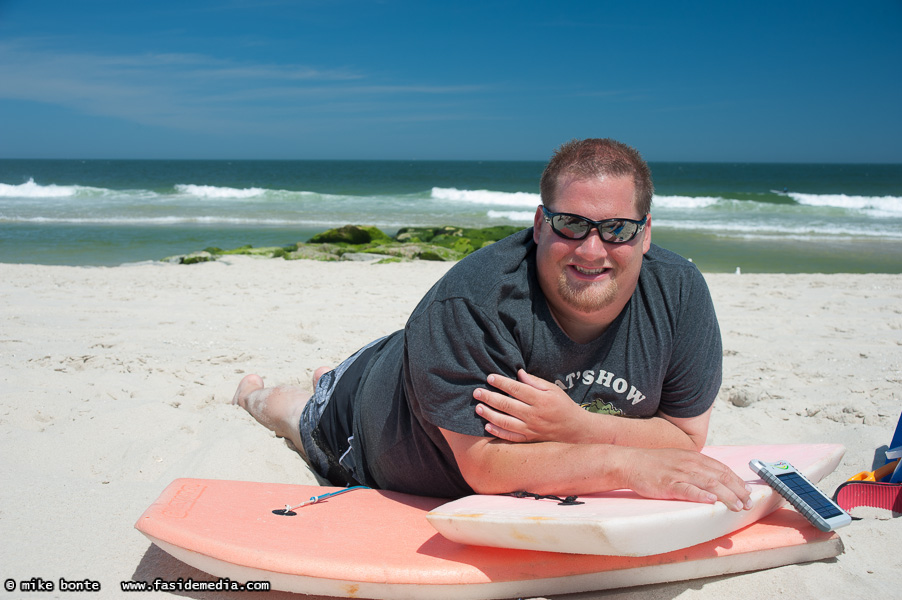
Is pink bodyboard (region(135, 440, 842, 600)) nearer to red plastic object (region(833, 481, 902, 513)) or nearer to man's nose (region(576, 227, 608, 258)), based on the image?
red plastic object (region(833, 481, 902, 513))

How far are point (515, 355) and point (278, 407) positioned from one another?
5.85 ft

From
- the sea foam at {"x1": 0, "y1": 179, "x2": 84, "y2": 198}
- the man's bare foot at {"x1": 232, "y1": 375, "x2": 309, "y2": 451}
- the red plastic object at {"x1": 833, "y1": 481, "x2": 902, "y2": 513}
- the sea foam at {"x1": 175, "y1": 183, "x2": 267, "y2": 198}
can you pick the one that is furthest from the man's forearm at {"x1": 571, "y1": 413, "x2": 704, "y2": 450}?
the sea foam at {"x1": 0, "y1": 179, "x2": 84, "y2": 198}

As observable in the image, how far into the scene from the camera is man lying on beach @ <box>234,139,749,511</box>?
2029 mm

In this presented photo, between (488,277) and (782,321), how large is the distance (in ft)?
15.8

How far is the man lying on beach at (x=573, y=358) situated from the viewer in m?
2.03

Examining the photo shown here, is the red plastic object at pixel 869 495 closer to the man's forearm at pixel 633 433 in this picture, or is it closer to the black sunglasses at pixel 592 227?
the man's forearm at pixel 633 433

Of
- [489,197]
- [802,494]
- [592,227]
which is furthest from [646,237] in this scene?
[489,197]

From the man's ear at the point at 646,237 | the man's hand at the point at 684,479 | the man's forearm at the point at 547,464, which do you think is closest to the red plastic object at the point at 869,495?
the man's hand at the point at 684,479

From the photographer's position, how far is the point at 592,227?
2.08 m

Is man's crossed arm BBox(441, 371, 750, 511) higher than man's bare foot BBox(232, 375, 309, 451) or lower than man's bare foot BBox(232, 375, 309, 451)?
higher

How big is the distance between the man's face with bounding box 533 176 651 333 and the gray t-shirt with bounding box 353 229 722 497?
99mm

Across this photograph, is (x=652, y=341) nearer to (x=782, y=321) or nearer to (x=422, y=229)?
(x=782, y=321)

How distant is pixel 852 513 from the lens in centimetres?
264

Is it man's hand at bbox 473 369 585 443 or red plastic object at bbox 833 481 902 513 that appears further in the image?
red plastic object at bbox 833 481 902 513
